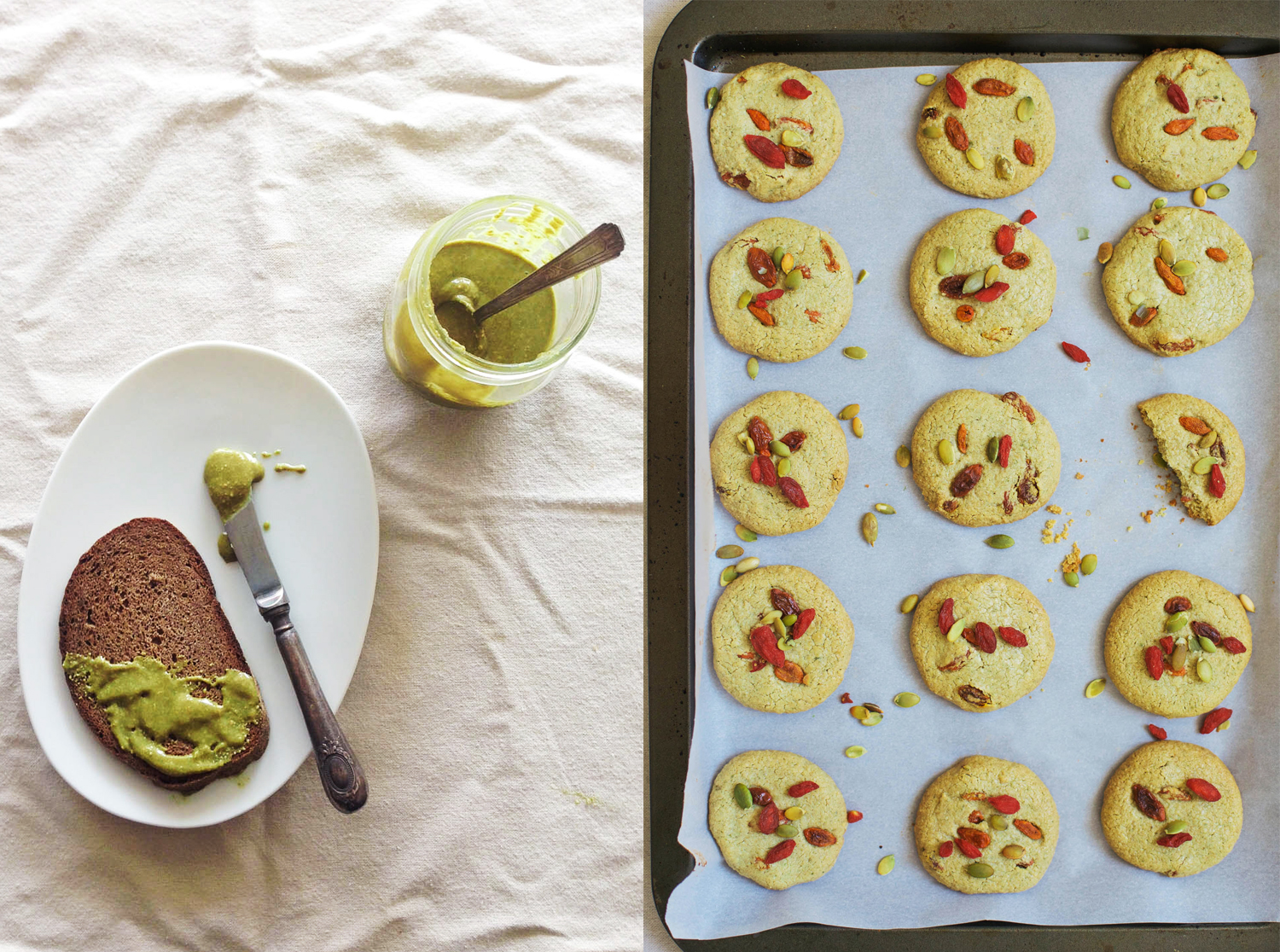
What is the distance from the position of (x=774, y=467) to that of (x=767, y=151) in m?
0.48

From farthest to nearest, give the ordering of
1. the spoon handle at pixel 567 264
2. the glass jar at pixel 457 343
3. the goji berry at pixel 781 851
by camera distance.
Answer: the goji berry at pixel 781 851 < the glass jar at pixel 457 343 < the spoon handle at pixel 567 264

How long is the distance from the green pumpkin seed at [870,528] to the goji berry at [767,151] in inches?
21.7

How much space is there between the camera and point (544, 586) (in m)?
1.42

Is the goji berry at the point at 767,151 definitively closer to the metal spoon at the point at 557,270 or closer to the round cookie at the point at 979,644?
the metal spoon at the point at 557,270

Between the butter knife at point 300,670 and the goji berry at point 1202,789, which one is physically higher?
the butter knife at point 300,670

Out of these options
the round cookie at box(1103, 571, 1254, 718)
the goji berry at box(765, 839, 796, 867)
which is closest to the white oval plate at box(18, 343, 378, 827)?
the goji berry at box(765, 839, 796, 867)

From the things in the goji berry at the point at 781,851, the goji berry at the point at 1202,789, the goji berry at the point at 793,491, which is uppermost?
the goji berry at the point at 793,491

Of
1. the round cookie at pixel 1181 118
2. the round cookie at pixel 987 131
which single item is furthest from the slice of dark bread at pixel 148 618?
the round cookie at pixel 1181 118

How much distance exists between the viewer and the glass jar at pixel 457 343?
1184mm

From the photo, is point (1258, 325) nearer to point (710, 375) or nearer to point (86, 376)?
point (710, 375)

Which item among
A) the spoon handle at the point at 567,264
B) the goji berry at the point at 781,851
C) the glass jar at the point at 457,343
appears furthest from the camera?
the goji berry at the point at 781,851

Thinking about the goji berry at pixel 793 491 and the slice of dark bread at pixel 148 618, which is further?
the goji berry at pixel 793 491

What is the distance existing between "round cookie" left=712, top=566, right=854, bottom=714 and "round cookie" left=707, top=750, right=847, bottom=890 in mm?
94

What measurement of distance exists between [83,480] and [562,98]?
2.93 ft
